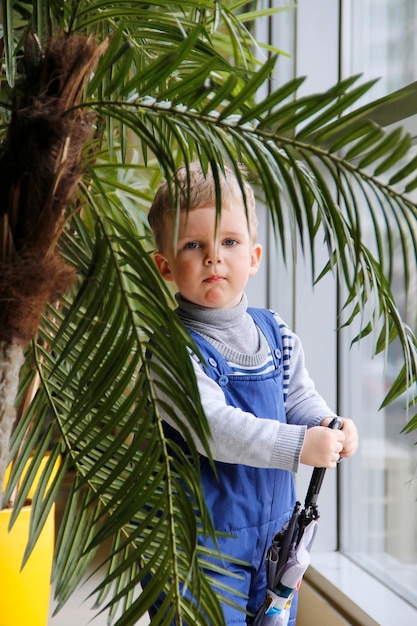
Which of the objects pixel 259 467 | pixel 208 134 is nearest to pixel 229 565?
pixel 259 467

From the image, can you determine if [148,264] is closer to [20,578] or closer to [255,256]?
[255,256]

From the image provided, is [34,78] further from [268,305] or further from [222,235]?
[268,305]

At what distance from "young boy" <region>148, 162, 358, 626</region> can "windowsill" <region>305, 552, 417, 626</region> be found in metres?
0.52

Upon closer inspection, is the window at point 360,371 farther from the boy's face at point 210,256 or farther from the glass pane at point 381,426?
the boy's face at point 210,256

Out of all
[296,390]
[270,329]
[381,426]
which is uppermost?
[270,329]

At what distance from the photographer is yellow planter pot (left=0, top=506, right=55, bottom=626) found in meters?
1.75

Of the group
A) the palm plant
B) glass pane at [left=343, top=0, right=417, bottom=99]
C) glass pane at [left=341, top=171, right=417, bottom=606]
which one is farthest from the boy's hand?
glass pane at [left=343, top=0, right=417, bottom=99]

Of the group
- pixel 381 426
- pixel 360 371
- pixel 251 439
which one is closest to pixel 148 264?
pixel 251 439

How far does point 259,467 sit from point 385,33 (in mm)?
1187

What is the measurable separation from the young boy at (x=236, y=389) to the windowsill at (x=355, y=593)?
0.52 m

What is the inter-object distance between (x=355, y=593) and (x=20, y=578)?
76 centimetres

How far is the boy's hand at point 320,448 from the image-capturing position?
108cm

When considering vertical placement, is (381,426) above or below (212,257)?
below

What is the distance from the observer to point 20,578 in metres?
1.76
